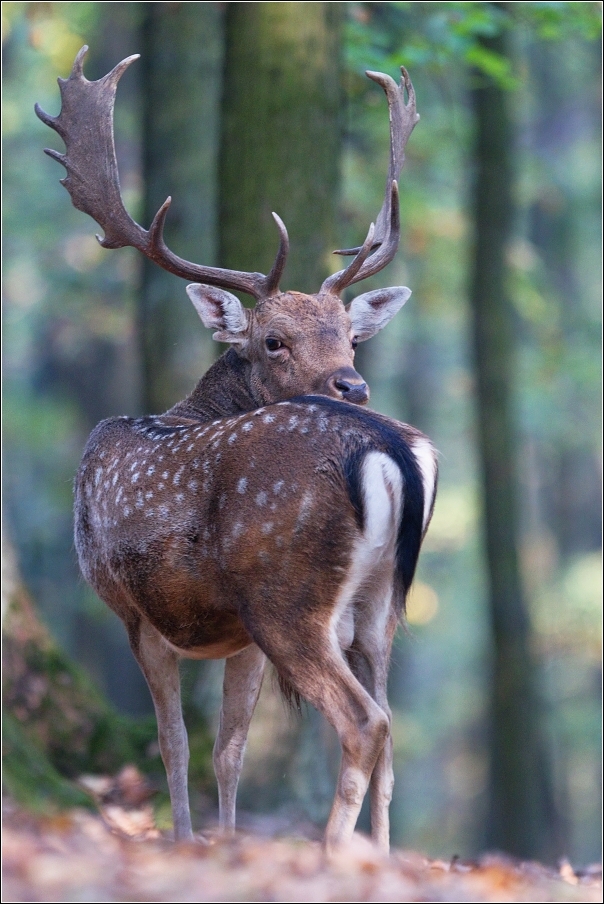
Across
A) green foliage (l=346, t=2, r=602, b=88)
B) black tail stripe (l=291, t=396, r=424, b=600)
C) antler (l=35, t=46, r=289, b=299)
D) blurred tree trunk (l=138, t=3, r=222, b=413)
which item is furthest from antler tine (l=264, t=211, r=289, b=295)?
green foliage (l=346, t=2, r=602, b=88)

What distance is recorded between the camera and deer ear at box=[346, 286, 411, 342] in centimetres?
676

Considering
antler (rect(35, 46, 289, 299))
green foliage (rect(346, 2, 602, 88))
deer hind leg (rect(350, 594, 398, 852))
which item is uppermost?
green foliage (rect(346, 2, 602, 88))

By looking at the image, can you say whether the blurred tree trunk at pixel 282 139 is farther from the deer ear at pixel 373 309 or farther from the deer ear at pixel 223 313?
the deer ear at pixel 223 313

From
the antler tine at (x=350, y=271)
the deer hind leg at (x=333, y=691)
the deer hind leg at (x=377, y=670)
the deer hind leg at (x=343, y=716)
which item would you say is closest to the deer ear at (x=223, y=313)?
the antler tine at (x=350, y=271)

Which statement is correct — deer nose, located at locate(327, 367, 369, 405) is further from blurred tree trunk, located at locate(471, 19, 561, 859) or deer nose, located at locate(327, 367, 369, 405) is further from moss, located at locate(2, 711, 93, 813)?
blurred tree trunk, located at locate(471, 19, 561, 859)

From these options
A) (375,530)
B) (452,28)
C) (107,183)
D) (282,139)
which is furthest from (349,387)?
(452,28)

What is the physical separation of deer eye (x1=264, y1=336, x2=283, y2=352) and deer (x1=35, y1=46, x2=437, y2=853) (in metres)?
0.01

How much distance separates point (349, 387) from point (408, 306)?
13.9 m

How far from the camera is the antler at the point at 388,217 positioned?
641 centimetres

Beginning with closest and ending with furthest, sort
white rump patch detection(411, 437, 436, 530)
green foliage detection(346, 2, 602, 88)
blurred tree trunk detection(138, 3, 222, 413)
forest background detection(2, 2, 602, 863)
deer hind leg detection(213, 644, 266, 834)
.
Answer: white rump patch detection(411, 437, 436, 530) → deer hind leg detection(213, 644, 266, 834) → forest background detection(2, 2, 602, 863) → green foliage detection(346, 2, 602, 88) → blurred tree trunk detection(138, 3, 222, 413)

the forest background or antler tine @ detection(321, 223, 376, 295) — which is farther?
the forest background

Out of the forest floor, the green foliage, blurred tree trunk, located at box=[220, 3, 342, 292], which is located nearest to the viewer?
the forest floor

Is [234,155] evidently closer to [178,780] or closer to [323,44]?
[323,44]

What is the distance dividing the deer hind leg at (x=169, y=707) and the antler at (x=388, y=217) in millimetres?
2209
